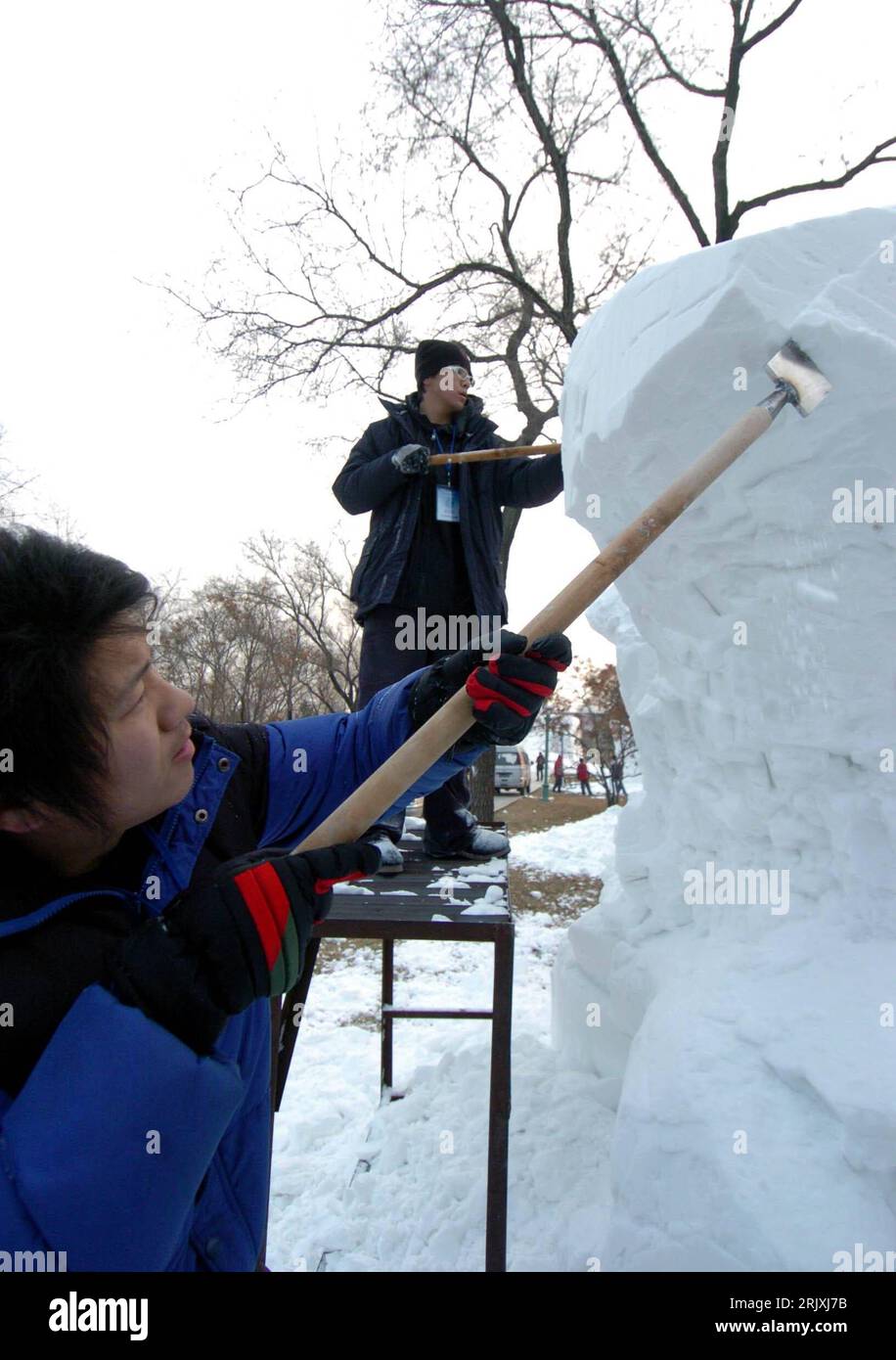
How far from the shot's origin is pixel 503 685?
1.50 m

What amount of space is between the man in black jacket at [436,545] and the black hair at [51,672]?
6.45 ft

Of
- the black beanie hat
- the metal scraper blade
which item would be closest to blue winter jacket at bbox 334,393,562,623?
the black beanie hat

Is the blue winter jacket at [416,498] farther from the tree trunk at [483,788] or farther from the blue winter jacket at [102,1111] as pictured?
the tree trunk at [483,788]

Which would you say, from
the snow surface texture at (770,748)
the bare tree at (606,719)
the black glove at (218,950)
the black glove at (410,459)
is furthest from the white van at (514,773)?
the black glove at (218,950)

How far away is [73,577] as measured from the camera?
106 centimetres

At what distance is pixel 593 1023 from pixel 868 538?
2021mm

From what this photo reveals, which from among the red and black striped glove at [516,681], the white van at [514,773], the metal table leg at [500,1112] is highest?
the white van at [514,773]

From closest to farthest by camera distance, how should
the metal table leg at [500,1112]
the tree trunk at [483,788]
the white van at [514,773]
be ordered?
the metal table leg at [500,1112] < the tree trunk at [483,788] < the white van at [514,773]

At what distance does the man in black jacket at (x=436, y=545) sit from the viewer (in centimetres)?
308

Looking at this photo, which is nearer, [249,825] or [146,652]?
[146,652]
